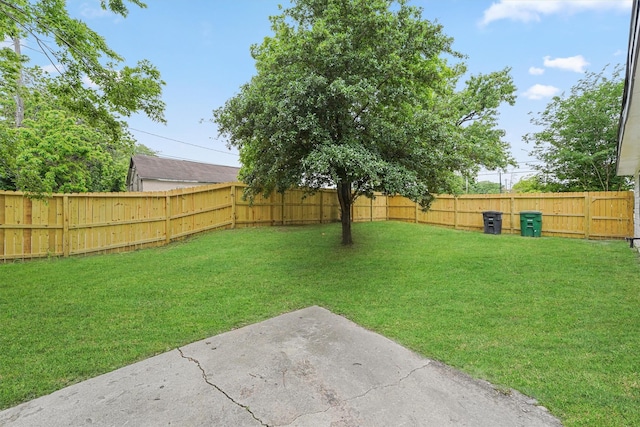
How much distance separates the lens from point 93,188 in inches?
651

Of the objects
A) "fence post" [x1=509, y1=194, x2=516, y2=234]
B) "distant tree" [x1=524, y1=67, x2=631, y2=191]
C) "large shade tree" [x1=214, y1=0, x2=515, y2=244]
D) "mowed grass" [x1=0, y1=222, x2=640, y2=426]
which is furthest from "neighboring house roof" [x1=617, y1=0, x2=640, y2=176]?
"distant tree" [x1=524, y1=67, x2=631, y2=191]

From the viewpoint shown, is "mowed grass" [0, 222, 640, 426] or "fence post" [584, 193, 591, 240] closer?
"mowed grass" [0, 222, 640, 426]

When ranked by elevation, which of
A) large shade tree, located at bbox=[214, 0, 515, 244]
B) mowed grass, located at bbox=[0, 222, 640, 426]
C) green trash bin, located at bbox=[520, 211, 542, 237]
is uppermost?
large shade tree, located at bbox=[214, 0, 515, 244]

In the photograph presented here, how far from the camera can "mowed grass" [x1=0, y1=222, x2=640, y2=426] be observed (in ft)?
8.77

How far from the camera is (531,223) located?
10.6 metres

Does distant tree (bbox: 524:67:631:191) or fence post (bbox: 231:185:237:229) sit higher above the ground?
distant tree (bbox: 524:67:631:191)

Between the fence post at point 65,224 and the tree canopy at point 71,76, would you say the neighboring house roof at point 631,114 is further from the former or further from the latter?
the fence post at point 65,224

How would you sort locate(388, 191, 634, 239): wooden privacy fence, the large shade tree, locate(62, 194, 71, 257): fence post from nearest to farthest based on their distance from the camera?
the large shade tree
locate(62, 194, 71, 257): fence post
locate(388, 191, 634, 239): wooden privacy fence

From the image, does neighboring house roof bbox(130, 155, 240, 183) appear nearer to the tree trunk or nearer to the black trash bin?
the tree trunk

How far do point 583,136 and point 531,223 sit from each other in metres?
6.79

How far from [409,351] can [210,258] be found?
525 cm

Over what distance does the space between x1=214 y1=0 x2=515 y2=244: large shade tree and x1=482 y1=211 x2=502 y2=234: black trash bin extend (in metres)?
5.03

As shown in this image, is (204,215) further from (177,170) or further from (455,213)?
(177,170)

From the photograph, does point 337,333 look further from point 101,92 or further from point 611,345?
point 101,92
